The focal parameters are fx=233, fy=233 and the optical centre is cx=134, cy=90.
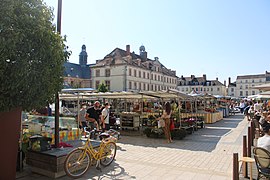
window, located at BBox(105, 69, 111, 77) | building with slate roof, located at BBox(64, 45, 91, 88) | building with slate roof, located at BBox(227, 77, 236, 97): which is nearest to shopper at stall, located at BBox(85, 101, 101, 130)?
window, located at BBox(105, 69, 111, 77)

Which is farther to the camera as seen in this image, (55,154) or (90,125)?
(90,125)

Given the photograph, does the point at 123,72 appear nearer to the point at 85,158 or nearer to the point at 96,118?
the point at 96,118

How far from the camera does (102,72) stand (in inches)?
1987

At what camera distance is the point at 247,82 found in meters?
90.6

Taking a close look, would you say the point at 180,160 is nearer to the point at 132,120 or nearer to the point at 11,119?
the point at 11,119

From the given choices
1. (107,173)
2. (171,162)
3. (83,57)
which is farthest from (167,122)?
(83,57)

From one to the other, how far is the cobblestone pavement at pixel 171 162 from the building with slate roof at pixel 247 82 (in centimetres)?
8690

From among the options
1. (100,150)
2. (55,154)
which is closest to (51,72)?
(55,154)

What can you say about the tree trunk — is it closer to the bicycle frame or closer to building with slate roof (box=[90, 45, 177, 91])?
the bicycle frame

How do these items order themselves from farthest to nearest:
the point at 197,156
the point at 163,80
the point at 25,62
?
the point at 163,80
the point at 197,156
the point at 25,62

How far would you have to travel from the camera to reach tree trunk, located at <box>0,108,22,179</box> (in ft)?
14.4

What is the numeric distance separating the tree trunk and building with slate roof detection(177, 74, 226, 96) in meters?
84.1

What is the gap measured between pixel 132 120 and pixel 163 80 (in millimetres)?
50866

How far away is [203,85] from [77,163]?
85.7m
